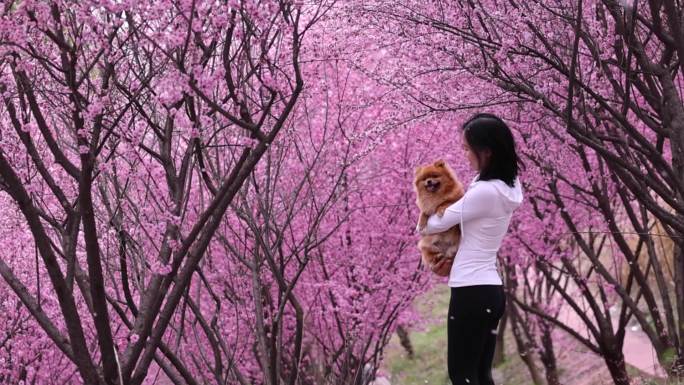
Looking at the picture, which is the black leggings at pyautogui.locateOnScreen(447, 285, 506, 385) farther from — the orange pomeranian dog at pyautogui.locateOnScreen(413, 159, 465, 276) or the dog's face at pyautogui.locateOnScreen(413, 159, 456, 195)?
the dog's face at pyautogui.locateOnScreen(413, 159, 456, 195)

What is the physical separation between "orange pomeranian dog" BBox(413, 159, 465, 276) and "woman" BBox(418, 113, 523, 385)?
0.19 m

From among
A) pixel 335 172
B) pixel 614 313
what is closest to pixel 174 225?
pixel 335 172

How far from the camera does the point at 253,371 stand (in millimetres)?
11602

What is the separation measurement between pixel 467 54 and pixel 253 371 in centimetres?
686

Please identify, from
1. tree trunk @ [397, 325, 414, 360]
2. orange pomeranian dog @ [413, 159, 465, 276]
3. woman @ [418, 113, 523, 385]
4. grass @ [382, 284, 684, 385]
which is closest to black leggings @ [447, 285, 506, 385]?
woman @ [418, 113, 523, 385]

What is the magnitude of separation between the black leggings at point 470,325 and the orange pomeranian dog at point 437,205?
0.31m

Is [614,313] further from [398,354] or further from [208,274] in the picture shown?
[208,274]

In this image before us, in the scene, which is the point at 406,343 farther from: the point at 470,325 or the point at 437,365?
the point at 470,325

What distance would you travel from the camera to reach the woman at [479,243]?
12.9 feet

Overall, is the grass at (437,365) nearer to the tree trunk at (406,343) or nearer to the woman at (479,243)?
the tree trunk at (406,343)

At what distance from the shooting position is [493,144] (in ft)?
13.1

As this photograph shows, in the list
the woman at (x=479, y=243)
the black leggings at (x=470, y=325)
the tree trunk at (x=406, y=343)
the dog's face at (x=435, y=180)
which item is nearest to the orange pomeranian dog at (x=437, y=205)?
the dog's face at (x=435, y=180)

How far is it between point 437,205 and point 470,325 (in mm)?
683

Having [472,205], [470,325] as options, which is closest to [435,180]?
[472,205]
